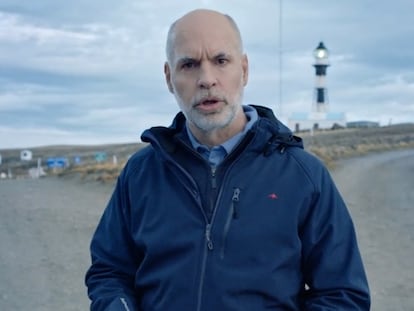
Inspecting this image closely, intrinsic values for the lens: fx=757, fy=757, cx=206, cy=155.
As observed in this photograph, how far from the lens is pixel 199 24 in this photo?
2.96 m

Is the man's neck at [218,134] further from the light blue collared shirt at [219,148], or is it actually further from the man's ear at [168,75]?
the man's ear at [168,75]

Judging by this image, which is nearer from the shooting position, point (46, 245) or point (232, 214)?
point (232, 214)

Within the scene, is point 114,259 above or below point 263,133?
below

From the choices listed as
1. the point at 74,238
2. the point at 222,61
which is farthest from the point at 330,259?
the point at 74,238

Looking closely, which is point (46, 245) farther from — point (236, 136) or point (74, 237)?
point (236, 136)

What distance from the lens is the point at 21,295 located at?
7.70 m

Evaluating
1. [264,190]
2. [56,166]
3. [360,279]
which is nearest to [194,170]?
[264,190]

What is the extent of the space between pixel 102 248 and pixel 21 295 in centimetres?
495

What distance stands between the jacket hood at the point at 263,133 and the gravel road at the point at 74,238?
4.50 metres

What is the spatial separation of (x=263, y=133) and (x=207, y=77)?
0.31 m

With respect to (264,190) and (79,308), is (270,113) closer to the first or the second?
(264,190)

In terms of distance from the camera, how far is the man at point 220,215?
8.99 feet

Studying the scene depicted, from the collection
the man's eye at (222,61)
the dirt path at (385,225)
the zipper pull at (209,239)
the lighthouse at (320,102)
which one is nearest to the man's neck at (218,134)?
the man's eye at (222,61)

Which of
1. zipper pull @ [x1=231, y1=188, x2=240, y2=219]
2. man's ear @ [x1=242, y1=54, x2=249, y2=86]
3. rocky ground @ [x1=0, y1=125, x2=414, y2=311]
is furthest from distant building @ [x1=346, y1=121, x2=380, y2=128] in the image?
zipper pull @ [x1=231, y1=188, x2=240, y2=219]
